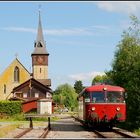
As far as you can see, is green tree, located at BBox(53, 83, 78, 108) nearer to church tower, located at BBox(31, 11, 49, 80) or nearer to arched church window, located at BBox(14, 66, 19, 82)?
church tower, located at BBox(31, 11, 49, 80)

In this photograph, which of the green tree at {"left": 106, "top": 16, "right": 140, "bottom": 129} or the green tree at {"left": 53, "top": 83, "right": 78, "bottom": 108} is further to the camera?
the green tree at {"left": 53, "top": 83, "right": 78, "bottom": 108}

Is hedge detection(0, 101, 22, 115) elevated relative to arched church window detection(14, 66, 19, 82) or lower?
lower

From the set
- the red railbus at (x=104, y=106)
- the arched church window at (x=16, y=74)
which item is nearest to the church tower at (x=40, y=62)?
the arched church window at (x=16, y=74)

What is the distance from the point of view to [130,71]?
42.2m

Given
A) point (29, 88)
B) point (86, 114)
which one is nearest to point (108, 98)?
point (86, 114)

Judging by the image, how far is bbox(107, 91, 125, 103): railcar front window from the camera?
29.9 metres

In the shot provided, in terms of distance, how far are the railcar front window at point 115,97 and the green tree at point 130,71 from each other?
6.37 meters

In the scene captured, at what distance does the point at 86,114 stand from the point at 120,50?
28.6 metres

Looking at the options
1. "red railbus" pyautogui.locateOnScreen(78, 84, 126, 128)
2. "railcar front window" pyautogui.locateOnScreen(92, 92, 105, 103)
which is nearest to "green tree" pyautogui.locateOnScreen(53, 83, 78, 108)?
"red railbus" pyautogui.locateOnScreen(78, 84, 126, 128)

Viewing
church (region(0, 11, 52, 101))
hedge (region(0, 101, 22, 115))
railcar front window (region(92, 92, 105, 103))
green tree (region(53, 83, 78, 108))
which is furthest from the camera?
green tree (region(53, 83, 78, 108))

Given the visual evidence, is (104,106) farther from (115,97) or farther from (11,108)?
(11,108)

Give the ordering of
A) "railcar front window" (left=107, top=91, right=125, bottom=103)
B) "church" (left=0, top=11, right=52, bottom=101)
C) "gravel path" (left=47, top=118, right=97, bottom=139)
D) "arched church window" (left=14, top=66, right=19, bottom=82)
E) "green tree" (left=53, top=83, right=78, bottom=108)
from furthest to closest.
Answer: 1. "green tree" (left=53, top=83, right=78, bottom=108)
2. "arched church window" (left=14, top=66, right=19, bottom=82)
3. "church" (left=0, top=11, right=52, bottom=101)
4. "railcar front window" (left=107, top=91, right=125, bottom=103)
5. "gravel path" (left=47, top=118, right=97, bottom=139)

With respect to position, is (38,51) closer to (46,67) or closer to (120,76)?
(46,67)

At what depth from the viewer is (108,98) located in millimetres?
30047
